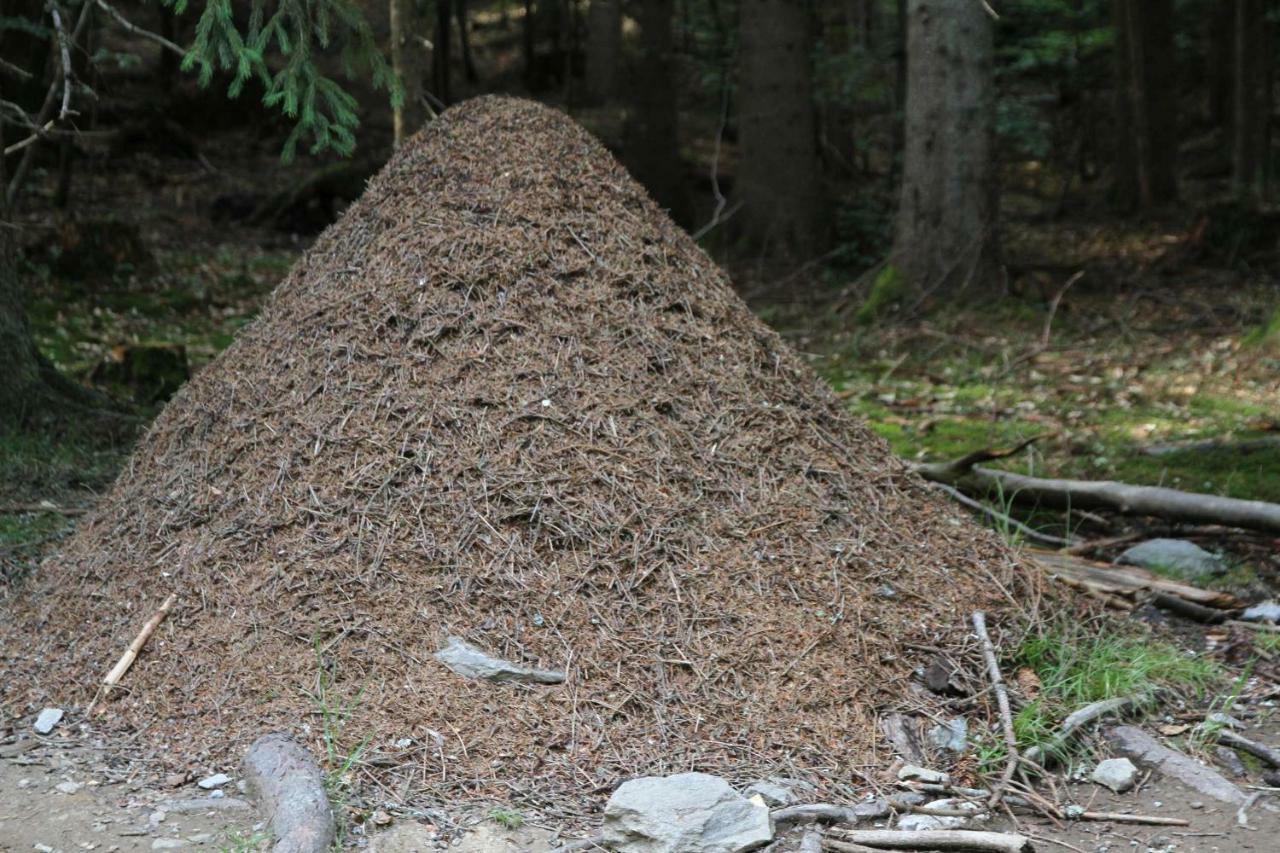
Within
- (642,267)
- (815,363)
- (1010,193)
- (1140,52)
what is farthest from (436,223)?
(1010,193)

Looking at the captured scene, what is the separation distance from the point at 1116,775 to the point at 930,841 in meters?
0.78

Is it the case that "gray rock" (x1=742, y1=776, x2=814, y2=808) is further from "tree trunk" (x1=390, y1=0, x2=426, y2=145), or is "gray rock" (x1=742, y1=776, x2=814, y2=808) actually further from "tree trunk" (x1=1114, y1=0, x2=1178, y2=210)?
"tree trunk" (x1=1114, y1=0, x2=1178, y2=210)

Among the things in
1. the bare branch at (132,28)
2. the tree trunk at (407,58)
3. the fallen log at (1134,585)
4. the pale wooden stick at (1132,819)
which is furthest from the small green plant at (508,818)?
the tree trunk at (407,58)

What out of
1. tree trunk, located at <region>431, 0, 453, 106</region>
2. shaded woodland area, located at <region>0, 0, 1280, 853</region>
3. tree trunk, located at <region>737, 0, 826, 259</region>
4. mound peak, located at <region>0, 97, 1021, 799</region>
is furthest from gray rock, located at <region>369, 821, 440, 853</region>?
tree trunk, located at <region>431, 0, 453, 106</region>

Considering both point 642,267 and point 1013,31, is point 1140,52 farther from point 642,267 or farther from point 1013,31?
point 642,267

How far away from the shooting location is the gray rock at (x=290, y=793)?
10.3 ft

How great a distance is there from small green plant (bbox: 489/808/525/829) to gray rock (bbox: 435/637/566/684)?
52cm

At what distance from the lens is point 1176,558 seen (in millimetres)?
5426

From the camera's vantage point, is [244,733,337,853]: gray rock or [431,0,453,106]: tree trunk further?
[431,0,453,106]: tree trunk

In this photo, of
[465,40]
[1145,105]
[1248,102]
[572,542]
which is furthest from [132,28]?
[465,40]

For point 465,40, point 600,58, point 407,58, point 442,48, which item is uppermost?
point 465,40

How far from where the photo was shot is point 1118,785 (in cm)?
366

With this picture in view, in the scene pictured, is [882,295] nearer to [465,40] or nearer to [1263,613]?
[1263,613]

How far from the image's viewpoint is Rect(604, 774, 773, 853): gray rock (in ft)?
10.4
